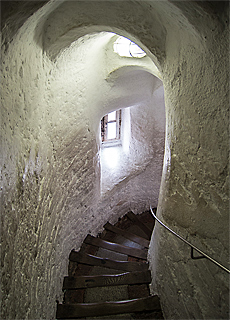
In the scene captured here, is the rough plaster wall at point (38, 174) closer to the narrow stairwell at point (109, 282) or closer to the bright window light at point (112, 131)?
the narrow stairwell at point (109, 282)

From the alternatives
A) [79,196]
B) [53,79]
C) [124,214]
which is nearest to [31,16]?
[53,79]

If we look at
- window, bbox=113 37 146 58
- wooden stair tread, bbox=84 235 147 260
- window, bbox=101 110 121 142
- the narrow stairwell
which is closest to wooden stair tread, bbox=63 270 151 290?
the narrow stairwell

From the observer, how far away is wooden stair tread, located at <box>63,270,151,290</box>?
326 cm

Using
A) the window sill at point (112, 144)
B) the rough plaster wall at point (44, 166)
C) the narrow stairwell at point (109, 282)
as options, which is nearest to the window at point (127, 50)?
the rough plaster wall at point (44, 166)

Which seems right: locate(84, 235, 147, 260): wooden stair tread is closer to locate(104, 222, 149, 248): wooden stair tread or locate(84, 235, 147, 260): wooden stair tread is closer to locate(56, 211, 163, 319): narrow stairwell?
locate(56, 211, 163, 319): narrow stairwell

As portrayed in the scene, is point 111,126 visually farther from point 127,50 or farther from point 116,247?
point 116,247

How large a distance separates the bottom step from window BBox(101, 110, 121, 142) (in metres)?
3.30

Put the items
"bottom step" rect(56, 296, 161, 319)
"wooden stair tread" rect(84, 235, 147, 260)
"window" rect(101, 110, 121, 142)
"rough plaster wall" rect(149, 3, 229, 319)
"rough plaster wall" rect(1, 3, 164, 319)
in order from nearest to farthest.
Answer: "rough plaster wall" rect(149, 3, 229, 319), "rough plaster wall" rect(1, 3, 164, 319), "bottom step" rect(56, 296, 161, 319), "wooden stair tread" rect(84, 235, 147, 260), "window" rect(101, 110, 121, 142)

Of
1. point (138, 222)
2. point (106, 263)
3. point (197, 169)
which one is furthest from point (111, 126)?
point (197, 169)

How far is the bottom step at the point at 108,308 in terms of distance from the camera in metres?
2.89

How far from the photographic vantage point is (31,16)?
172 cm

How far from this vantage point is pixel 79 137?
3.59 meters

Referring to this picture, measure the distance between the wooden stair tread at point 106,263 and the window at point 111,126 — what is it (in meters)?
2.50

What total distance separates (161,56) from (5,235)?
6.35ft
